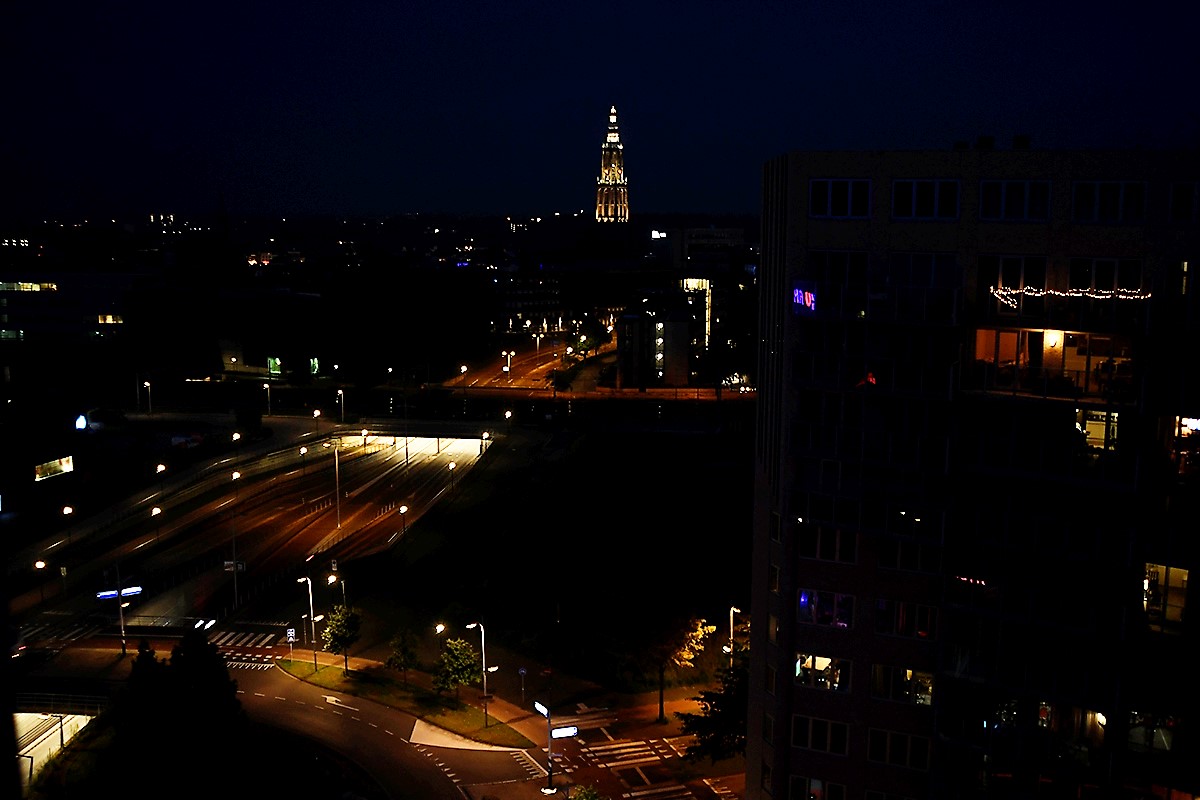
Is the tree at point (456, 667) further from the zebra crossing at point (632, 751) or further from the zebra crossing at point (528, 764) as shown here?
the zebra crossing at point (632, 751)

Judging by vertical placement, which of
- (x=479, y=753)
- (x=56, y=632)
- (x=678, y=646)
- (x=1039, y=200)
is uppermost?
(x=1039, y=200)

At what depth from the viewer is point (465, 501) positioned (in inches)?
1291

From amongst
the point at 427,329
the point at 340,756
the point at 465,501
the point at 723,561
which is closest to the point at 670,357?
the point at 427,329

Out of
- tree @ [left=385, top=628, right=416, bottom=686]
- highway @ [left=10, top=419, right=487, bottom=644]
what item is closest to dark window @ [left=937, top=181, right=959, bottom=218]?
tree @ [left=385, top=628, right=416, bottom=686]

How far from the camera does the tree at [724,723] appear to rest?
15.9 meters

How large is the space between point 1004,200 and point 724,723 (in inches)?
377

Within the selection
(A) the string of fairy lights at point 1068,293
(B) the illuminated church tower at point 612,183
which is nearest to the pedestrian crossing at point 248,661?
(A) the string of fairy lights at point 1068,293

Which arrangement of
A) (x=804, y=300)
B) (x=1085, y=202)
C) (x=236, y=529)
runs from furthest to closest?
1. (x=236, y=529)
2. (x=804, y=300)
3. (x=1085, y=202)

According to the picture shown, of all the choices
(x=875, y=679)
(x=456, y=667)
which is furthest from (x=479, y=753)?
(x=875, y=679)

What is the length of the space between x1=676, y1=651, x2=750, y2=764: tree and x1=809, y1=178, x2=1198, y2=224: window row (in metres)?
8.14

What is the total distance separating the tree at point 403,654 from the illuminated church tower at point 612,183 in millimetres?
173490

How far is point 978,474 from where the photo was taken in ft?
32.7

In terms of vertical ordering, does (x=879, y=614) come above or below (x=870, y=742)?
above

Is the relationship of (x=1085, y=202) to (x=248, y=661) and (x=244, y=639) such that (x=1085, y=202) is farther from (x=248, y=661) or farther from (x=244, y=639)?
(x=244, y=639)
